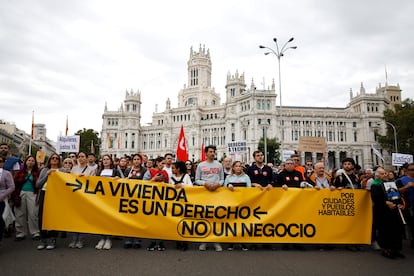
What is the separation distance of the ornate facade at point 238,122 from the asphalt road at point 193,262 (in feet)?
184

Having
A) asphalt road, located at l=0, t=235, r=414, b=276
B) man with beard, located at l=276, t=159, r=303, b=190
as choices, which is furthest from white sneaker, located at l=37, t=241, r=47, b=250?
man with beard, located at l=276, t=159, r=303, b=190

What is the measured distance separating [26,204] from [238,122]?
65.9 metres

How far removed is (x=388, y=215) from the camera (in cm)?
667

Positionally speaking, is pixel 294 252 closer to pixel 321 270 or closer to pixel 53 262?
pixel 321 270

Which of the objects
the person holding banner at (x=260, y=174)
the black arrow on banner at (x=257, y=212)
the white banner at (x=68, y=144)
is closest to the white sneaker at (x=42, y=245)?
the black arrow on banner at (x=257, y=212)

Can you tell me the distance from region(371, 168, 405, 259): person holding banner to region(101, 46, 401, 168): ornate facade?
181 ft

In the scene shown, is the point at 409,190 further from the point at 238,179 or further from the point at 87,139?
the point at 87,139

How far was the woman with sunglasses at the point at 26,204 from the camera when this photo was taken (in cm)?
786

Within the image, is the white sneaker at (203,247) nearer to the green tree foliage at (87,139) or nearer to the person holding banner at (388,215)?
the person holding banner at (388,215)

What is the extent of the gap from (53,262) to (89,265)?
0.81 metres

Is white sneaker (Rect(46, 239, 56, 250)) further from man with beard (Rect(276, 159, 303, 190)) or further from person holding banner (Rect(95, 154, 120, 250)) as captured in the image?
man with beard (Rect(276, 159, 303, 190))

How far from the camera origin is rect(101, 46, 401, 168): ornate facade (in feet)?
227

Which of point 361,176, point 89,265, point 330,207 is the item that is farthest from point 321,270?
point 361,176

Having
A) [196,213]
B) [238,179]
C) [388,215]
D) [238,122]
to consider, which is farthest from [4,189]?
[238,122]
